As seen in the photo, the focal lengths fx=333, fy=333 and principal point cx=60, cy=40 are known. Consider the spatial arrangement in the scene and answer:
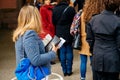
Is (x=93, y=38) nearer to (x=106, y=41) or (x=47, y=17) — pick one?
(x=106, y=41)

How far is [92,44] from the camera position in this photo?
14.3 feet

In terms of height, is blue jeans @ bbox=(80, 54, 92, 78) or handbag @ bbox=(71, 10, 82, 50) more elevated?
handbag @ bbox=(71, 10, 82, 50)

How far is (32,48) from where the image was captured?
3.36 meters

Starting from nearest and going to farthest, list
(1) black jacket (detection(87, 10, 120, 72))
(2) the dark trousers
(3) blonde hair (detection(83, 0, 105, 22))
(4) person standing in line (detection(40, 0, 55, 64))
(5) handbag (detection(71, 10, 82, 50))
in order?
(1) black jacket (detection(87, 10, 120, 72)), (2) the dark trousers, (3) blonde hair (detection(83, 0, 105, 22)), (5) handbag (detection(71, 10, 82, 50)), (4) person standing in line (detection(40, 0, 55, 64))

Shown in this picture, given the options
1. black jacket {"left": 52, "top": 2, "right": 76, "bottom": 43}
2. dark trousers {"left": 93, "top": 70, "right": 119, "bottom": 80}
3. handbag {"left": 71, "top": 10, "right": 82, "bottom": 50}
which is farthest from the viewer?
black jacket {"left": 52, "top": 2, "right": 76, "bottom": 43}

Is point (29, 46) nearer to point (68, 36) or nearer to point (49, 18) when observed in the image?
point (68, 36)

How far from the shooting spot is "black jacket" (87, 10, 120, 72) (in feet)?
13.2

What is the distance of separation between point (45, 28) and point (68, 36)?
861 mm

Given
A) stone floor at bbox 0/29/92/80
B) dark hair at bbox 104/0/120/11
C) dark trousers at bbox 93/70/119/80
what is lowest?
stone floor at bbox 0/29/92/80

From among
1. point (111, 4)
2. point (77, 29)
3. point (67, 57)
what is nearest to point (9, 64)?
point (67, 57)

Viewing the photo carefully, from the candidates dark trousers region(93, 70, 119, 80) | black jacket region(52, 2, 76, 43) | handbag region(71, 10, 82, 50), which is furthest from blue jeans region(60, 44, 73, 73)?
dark trousers region(93, 70, 119, 80)

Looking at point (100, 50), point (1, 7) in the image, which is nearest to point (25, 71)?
point (100, 50)

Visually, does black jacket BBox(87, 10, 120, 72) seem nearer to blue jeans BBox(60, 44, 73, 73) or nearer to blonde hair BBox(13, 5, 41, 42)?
blonde hair BBox(13, 5, 41, 42)

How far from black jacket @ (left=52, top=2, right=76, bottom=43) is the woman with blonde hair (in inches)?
103
